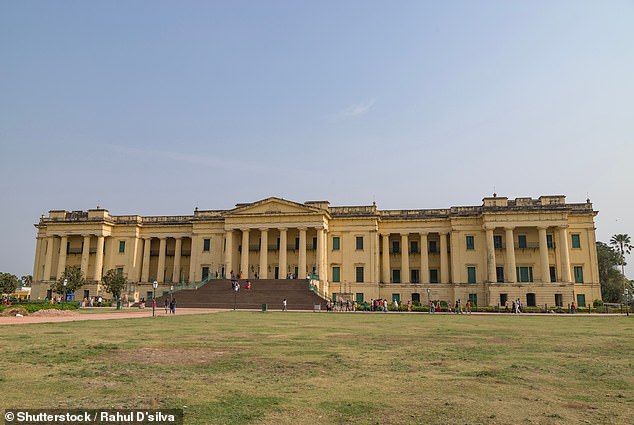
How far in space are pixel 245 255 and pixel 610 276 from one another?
63129 millimetres

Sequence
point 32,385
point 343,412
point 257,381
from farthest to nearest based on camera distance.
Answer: point 257,381 → point 32,385 → point 343,412

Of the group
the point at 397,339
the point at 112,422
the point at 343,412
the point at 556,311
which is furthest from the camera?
the point at 556,311

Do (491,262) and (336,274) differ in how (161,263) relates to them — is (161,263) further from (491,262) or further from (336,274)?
(491,262)

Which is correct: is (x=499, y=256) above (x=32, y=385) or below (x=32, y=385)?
above

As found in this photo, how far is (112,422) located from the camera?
Result: 614 cm

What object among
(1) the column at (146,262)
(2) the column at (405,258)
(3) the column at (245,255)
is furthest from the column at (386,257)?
(1) the column at (146,262)

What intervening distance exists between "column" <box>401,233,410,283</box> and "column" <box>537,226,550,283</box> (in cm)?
1487

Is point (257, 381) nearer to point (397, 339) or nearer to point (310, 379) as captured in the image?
point (310, 379)

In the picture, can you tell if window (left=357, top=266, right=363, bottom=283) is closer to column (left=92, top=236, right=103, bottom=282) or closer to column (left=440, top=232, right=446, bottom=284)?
column (left=440, top=232, right=446, bottom=284)

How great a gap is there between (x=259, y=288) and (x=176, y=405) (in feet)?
151

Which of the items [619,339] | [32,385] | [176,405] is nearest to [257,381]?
[176,405]

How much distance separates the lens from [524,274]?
181ft

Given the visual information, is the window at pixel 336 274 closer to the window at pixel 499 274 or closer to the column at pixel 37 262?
the window at pixel 499 274

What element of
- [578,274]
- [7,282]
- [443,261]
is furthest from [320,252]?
→ [7,282]
